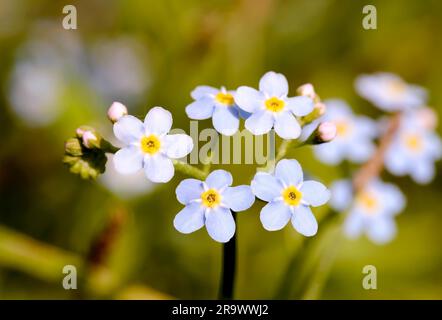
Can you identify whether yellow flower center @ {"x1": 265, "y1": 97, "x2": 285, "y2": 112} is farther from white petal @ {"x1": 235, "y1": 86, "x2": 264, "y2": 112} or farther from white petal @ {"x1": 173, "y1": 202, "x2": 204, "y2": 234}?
white petal @ {"x1": 173, "y1": 202, "x2": 204, "y2": 234}

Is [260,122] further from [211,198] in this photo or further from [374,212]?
[374,212]

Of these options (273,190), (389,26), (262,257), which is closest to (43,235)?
(262,257)

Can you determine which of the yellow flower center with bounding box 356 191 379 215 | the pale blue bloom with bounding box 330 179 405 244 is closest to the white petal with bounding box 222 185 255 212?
the pale blue bloom with bounding box 330 179 405 244

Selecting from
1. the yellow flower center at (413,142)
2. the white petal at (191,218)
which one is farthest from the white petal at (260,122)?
the yellow flower center at (413,142)

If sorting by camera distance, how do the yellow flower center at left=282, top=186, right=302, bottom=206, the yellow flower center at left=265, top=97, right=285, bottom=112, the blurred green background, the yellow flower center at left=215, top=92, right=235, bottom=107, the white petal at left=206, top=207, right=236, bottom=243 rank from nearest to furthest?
the white petal at left=206, top=207, right=236, bottom=243, the yellow flower center at left=282, top=186, right=302, bottom=206, the yellow flower center at left=265, top=97, right=285, bottom=112, the yellow flower center at left=215, top=92, right=235, bottom=107, the blurred green background

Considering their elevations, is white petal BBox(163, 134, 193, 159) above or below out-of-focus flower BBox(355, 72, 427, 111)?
below

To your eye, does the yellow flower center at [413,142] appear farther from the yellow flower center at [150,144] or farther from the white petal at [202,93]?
the yellow flower center at [150,144]

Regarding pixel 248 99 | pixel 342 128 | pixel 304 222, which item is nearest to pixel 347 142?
pixel 342 128

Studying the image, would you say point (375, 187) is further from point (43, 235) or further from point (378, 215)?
point (43, 235)
